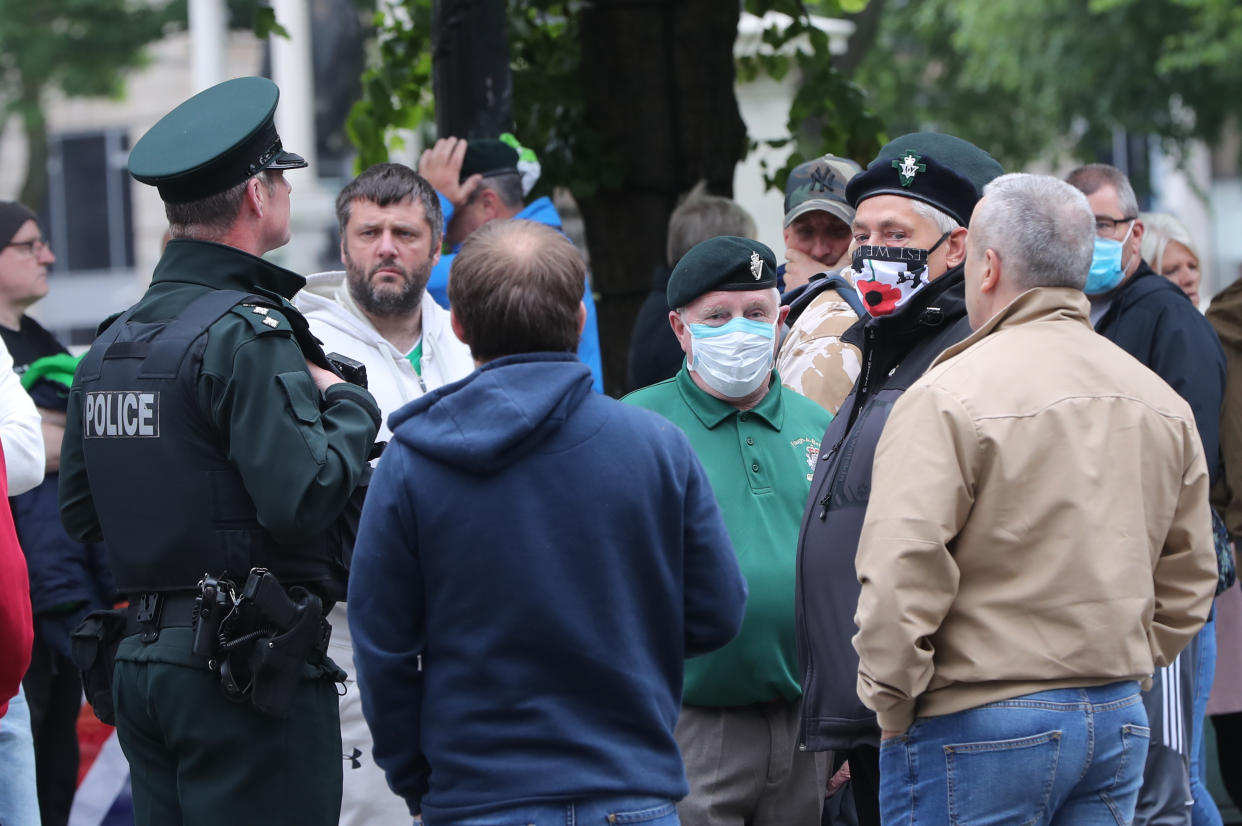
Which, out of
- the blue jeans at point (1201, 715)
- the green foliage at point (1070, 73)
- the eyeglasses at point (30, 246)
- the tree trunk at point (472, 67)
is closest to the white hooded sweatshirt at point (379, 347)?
the tree trunk at point (472, 67)

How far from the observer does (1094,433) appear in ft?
9.66

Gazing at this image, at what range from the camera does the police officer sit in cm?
308

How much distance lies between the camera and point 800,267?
4914mm

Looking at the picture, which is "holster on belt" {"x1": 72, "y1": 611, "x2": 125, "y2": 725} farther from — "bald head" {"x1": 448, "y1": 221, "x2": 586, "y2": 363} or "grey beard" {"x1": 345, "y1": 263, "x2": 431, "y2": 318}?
"grey beard" {"x1": 345, "y1": 263, "x2": 431, "y2": 318}

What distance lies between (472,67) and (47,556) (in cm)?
212

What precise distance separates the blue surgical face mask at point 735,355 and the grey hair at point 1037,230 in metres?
0.82

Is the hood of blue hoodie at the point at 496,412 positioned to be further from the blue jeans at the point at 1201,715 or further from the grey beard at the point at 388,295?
the blue jeans at the point at 1201,715

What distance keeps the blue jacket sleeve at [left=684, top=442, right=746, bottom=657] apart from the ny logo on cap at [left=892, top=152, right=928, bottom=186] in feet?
4.03

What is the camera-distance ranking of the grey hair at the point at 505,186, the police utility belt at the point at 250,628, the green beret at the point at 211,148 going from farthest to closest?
the grey hair at the point at 505,186 < the green beret at the point at 211,148 < the police utility belt at the point at 250,628

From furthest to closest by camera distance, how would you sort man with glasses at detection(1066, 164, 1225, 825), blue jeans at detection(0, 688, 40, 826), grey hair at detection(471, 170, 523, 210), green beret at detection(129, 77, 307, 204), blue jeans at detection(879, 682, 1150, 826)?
grey hair at detection(471, 170, 523, 210) → blue jeans at detection(0, 688, 40, 826) → man with glasses at detection(1066, 164, 1225, 825) → green beret at detection(129, 77, 307, 204) → blue jeans at detection(879, 682, 1150, 826)

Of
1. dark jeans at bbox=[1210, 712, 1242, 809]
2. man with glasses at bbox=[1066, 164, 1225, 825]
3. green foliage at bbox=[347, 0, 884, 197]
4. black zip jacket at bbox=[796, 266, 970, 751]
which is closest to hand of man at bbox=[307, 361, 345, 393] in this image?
black zip jacket at bbox=[796, 266, 970, 751]

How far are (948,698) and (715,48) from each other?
393cm

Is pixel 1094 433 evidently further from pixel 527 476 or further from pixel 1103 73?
pixel 1103 73

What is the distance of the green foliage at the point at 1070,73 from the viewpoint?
19.6 meters
